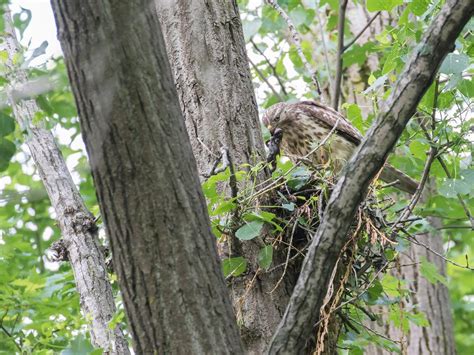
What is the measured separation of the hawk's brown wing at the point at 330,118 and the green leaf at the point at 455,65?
189 cm

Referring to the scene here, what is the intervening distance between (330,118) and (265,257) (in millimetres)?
2695

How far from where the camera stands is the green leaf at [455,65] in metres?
3.80

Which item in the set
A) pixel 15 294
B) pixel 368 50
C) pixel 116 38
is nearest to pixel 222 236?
pixel 116 38

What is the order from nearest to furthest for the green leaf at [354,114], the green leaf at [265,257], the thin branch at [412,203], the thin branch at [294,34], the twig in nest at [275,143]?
the green leaf at [265,257], the thin branch at [412,203], the green leaf at [354,114], the thin branch at [294,34], the twig in nest at [275,143]

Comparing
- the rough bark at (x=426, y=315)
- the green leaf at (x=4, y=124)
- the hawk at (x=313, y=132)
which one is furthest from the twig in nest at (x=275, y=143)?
the green leaf at (x=4, y=124)

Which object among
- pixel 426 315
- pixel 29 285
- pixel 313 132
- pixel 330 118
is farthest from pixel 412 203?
pixel 426 315

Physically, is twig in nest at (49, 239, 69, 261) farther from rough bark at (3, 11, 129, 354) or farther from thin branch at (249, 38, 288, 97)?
thin branch at (249, 38, 288, 97)

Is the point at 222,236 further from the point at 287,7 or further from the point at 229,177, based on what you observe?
the point at 287,7

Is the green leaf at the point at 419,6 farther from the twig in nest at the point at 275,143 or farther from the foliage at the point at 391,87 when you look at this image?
the twig in nest at the point at 275,143

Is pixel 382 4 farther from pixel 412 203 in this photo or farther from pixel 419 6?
pixel 412 203

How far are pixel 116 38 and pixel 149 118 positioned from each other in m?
0.26

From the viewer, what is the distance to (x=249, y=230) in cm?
340

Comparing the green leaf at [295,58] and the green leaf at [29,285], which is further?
the green leaf at [295,58]

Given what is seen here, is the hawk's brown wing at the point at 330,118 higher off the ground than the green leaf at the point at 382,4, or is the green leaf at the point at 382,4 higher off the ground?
the green leaf at the point at 382,4
